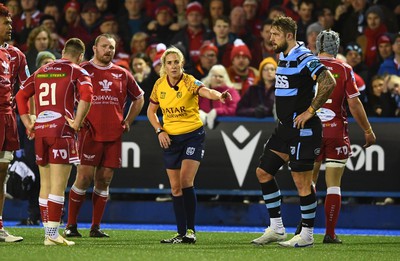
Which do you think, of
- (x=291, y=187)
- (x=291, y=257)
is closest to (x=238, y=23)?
(x=291, y=187)

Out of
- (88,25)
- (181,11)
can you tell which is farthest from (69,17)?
(181,11)

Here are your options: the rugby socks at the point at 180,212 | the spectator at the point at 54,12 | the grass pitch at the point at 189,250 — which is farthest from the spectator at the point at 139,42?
the rugby socks at the point at 180,212

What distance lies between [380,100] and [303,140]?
4777mm

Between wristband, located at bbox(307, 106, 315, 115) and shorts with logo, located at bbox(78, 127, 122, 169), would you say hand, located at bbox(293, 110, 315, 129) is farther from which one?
shorts with logo, located at bbox(78, 127, 122, 169)

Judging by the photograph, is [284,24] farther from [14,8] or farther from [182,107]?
[14,8]

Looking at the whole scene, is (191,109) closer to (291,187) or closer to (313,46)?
(291,187)

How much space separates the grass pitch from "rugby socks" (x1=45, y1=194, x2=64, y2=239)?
0.65 feet

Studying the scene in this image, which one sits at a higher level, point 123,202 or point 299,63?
point 299,63

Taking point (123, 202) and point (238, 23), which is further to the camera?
point (238, 23)

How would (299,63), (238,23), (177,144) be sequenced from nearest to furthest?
(299,63) < (177,144) < (238,23)

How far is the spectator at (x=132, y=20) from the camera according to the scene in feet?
66.6

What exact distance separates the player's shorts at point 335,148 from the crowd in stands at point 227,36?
3.20 metres

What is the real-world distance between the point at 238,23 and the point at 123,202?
4252mm

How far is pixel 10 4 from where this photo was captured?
2108 cm
